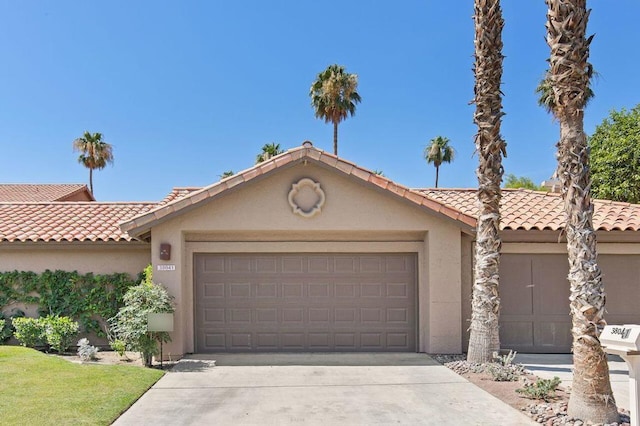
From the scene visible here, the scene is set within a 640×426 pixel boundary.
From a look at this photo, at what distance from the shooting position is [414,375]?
A: 9172 mm

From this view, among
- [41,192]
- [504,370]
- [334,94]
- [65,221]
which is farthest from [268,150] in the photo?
[504,370]

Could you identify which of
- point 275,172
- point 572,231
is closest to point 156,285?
point 275,172

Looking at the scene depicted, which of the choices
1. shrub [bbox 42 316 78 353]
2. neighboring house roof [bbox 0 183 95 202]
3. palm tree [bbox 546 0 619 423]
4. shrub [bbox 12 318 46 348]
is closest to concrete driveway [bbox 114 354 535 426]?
palm tree [bbox 546 0 619 423]

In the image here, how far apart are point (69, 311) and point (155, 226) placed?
360 cm

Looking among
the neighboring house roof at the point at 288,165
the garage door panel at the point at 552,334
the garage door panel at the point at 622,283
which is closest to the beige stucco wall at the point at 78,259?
the neighboring house roof at the point at 288,165

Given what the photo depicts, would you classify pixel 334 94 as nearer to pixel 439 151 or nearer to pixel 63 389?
pixel 439 151

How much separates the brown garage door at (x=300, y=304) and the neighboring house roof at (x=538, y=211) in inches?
113

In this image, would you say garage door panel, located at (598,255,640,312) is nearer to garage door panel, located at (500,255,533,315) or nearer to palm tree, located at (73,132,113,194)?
garage door panel, located at (500,255,533,315)

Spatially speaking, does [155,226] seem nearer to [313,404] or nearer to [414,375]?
[313,404]

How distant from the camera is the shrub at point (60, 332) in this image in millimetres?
11039

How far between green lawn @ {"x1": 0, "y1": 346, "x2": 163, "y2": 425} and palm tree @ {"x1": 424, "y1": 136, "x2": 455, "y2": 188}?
45242 mm

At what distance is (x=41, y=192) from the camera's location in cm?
2769

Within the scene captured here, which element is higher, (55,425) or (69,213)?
(69,213)

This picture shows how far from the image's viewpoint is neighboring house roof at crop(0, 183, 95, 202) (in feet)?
86.1
